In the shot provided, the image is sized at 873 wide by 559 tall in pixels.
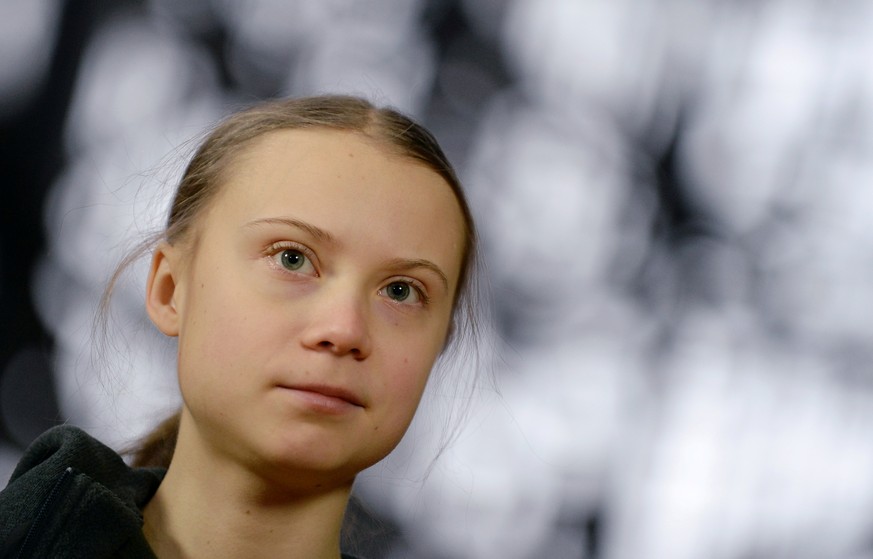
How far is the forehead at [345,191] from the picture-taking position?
76 cm

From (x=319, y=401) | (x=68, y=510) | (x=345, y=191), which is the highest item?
(x=345, y=191)

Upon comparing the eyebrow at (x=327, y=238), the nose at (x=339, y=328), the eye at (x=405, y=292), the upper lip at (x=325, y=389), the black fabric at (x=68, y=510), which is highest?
the eyebrow at (x=327, y=238)

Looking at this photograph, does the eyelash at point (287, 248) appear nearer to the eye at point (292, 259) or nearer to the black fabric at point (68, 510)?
the eye at point (292, 259)

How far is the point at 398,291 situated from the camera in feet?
2.58

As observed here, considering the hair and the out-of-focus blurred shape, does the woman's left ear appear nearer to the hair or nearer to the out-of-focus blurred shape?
the hair

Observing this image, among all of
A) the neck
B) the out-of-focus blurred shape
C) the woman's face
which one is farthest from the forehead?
the out-of-focus blurred shape

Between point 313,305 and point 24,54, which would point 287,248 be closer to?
point 313,305

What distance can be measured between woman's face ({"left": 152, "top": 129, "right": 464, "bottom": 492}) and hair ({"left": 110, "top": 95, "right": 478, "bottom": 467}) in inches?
0.6

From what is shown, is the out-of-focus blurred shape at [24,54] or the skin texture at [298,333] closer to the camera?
the skin texture at [298,333]

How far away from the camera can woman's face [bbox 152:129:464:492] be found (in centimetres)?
73

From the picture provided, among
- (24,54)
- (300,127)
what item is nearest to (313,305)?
(300,127)

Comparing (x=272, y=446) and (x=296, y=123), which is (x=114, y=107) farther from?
(x=272, y=446)

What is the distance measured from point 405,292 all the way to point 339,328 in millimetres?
79

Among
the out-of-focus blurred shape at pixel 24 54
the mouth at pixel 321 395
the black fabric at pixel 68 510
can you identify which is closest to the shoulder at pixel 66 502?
the black fabric at pixel 68 510
